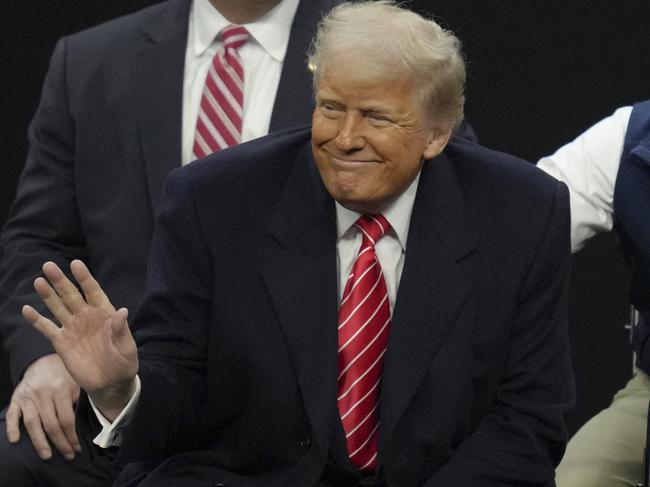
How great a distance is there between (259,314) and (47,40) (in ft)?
5.66

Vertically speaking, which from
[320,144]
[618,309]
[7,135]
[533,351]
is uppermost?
[320,144]

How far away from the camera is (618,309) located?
182 inches

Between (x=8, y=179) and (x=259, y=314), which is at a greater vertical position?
(x=259, y=314)

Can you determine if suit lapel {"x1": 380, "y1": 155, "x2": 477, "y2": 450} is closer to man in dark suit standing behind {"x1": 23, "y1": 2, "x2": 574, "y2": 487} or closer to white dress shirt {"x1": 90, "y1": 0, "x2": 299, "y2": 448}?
man in dark suit standing behind {"x1": 23, "y1": 2, "x2": 574, "y2": 487}

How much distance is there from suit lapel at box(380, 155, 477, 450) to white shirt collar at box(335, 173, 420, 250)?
0.02 m

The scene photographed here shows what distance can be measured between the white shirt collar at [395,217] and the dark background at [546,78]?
1.35m

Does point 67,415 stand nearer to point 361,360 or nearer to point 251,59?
point 361,360

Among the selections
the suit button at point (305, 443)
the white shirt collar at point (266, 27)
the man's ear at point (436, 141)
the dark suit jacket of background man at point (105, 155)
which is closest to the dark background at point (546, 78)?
the white shirt collar at point (266, 27)

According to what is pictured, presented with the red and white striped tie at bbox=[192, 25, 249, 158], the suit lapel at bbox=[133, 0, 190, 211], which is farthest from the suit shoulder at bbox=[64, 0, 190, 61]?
the red and white striped tie at bbox=[192, 25, 249, 158]

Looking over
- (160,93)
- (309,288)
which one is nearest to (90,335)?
(309,288)

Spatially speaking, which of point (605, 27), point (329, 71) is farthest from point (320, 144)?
point (605, 27)

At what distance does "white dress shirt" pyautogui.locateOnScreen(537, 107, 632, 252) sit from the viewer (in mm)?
3572

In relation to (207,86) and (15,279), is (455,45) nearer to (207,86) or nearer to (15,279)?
(207,86)

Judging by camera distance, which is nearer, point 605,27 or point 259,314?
point 259,314
